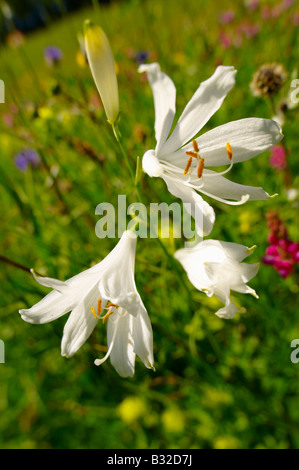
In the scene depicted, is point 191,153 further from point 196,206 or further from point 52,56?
point 52,56

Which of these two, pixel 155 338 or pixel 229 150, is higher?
pixel 229 150

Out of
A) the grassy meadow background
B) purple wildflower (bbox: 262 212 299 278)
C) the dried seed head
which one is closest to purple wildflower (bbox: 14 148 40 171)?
the grassy meadow background

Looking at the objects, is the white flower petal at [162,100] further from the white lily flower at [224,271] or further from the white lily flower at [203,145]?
the white lily flower at [224,271]

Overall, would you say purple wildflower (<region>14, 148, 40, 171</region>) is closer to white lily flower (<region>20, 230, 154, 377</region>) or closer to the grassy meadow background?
the grassy meadow background

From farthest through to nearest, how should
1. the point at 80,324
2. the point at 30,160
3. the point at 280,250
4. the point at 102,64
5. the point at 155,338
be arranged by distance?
the point at 30,160
the point at 155,338
the point at 280,250
the point at 80,324
the point at 102,64

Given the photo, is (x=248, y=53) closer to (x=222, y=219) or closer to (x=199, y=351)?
(x=222, y=219)

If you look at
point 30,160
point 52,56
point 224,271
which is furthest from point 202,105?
point 52,56

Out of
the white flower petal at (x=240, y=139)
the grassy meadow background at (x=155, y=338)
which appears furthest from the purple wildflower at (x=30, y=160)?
the white flower petal at (x=240, y=139)
